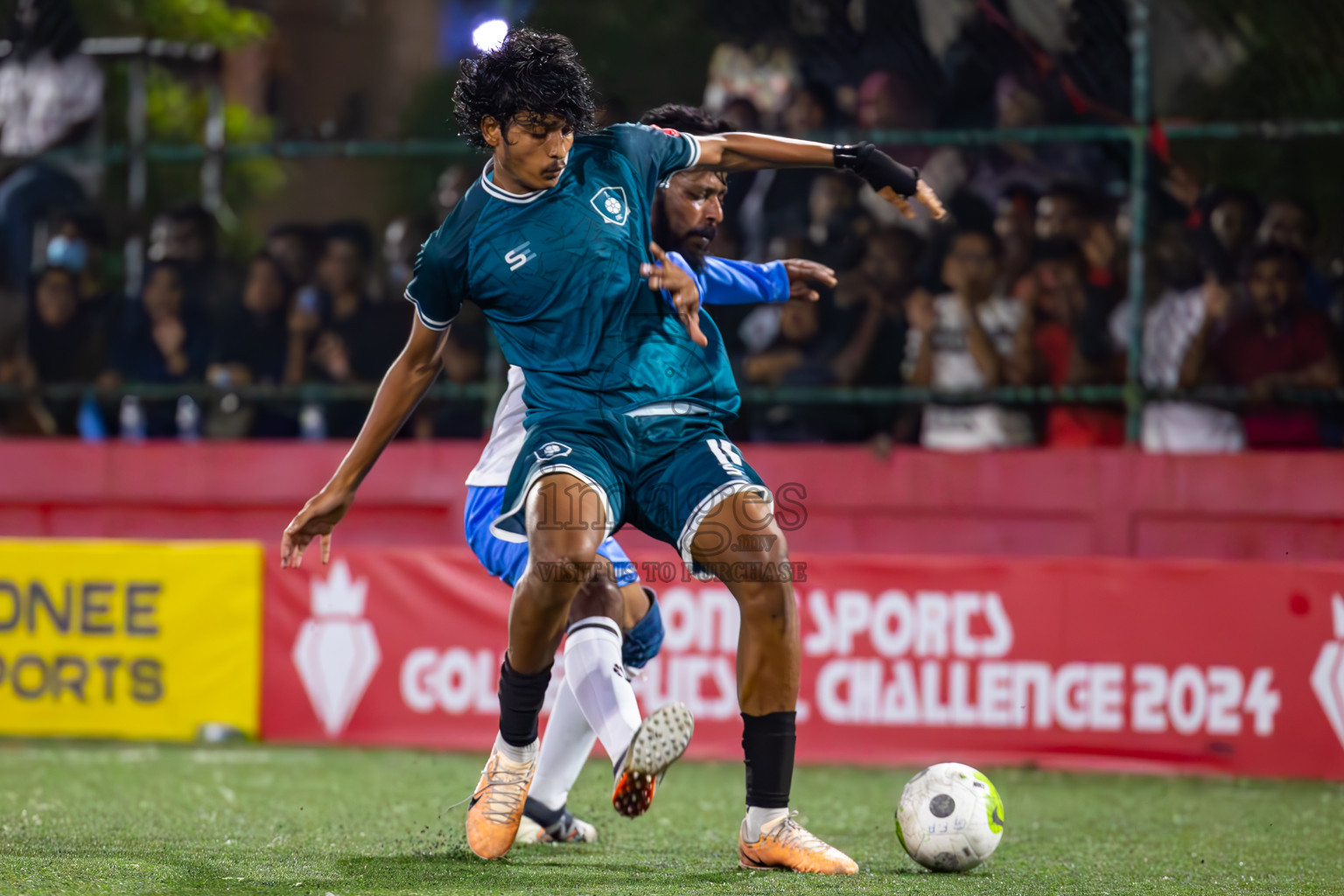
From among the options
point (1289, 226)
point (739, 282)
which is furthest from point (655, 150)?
point (1289, 226)

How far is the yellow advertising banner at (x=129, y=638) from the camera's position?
25.4 ft

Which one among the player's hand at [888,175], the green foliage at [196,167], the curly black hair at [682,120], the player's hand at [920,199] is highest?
the green foliage at [196,167]

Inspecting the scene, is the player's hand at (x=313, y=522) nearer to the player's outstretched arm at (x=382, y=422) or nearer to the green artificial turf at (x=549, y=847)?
the player's outstretched arm at (x=382, y=422)

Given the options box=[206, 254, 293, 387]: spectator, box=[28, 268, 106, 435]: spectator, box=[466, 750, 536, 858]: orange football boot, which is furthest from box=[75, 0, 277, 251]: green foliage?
box=[466, 750, 536, 858]: orange football boot

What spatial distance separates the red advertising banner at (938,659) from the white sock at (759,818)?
321 cm

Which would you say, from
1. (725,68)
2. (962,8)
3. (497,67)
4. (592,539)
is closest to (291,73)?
(725,68)

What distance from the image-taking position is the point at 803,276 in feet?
15.8

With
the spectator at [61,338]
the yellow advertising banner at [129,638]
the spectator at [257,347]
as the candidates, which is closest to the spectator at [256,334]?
the spectator at [257,347]

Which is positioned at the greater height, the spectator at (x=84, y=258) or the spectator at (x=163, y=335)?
the spectator at (x=84, y=258)

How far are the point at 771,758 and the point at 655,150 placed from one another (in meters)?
1.64

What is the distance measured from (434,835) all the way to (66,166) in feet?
19.4

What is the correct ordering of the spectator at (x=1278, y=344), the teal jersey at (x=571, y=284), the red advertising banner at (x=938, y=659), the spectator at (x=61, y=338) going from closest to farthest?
1. the teal jersey at (x=571, y=284)
2. the red advertising banner at (x=938, y=659)
3. the spectator at (x=1278, y=344)
4. the spectator at (x=61, y=338)

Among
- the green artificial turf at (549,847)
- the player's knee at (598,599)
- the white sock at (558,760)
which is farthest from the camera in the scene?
the white sock at (558,760)

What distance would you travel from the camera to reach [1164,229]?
795 cm
